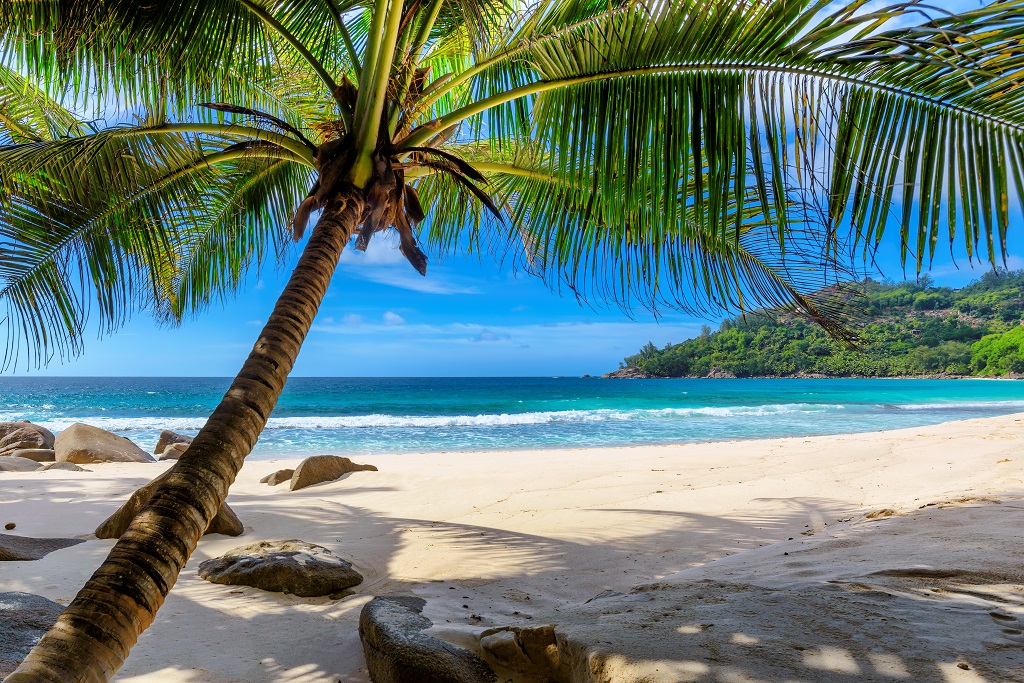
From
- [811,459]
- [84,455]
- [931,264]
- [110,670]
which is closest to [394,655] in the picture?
[110,670]

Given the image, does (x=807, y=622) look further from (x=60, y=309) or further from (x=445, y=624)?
(x=60, y=309)

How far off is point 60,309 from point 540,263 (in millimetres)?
3816

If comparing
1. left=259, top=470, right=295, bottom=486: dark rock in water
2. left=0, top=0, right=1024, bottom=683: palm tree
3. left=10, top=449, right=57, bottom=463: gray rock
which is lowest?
left=10, top=449, right=57, bottom=463: gray rock

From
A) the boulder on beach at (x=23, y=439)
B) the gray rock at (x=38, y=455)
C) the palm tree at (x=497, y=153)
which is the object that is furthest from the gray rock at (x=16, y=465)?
the palm tree at (x=497, y=153)

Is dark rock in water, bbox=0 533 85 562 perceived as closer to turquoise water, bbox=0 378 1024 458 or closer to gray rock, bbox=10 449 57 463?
gray rock, bbox=10 449 57 463

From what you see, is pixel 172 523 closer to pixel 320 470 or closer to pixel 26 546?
pixel 26 546

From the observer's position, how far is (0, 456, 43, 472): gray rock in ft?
31.7

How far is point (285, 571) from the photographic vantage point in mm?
3496

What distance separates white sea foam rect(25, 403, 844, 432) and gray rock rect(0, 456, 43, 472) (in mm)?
12218

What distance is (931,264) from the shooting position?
2705 millimetres

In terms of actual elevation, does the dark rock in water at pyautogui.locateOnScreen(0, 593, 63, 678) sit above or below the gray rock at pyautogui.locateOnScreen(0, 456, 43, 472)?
above

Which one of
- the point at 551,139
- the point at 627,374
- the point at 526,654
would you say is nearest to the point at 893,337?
the point at 551,139

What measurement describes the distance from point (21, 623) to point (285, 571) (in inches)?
47.6

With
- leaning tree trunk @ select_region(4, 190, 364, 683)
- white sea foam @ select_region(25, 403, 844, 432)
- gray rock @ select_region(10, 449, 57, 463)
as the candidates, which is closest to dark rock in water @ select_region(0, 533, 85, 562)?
leaning tree trunk @ select_region(4, 190, 364, 683)
